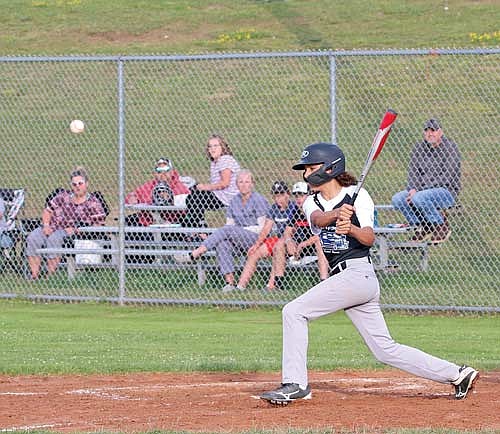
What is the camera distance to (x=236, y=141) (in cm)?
2070

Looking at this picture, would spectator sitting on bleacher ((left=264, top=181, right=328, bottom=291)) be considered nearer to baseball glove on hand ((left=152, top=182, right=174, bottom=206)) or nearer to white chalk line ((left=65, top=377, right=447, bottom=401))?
baseball glove on hand ((left=152, top=182, right=174, bottom=206))

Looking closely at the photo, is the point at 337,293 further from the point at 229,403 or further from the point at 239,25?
the point at 239,25

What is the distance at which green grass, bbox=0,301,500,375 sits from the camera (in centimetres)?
989

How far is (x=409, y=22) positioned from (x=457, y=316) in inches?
685

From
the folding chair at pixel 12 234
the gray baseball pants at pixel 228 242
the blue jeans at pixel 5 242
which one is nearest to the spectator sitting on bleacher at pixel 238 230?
the gray baseball pants at pixel 228 242

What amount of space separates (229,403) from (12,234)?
804 centimetres

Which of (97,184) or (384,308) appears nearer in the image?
(384,308)

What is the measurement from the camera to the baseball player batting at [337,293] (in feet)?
24.9

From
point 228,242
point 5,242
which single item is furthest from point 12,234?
point 228,242

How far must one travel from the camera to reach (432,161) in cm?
1323

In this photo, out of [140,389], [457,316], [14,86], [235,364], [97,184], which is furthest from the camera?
[14,86]

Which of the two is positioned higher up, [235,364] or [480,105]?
[480,105]

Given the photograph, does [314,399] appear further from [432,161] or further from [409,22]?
[409,22]

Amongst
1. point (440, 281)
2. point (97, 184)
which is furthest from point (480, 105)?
point (440, 281)
